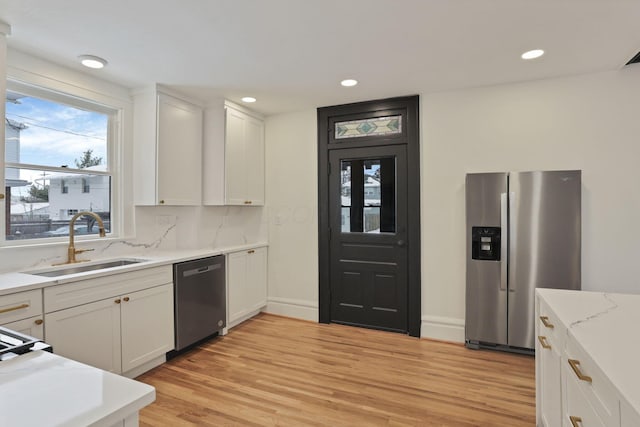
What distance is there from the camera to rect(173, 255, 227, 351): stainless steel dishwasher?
9.98 ft

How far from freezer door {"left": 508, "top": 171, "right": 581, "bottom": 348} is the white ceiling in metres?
0.98

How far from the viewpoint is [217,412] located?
7.43 ft

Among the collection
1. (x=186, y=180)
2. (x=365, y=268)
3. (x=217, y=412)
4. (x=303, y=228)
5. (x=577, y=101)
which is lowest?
(x=217, y=412)

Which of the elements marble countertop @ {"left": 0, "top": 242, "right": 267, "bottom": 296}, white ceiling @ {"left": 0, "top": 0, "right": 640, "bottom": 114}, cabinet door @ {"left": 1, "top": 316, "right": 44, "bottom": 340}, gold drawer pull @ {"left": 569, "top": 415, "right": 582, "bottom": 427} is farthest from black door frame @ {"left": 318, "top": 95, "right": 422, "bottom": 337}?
cabinet door @ {"left": 1, "top": 316, "right": 44, "bottom": 340}

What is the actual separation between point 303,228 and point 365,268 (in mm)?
888

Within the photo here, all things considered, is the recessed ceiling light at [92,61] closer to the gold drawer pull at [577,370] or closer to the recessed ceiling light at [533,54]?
the recessed ceiling light at [533,54]

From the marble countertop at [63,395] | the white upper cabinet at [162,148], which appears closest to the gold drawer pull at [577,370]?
the marble countertop at [63,395]

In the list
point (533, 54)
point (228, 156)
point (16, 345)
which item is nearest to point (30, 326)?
point (16, 345)

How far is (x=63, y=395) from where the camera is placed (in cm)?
81

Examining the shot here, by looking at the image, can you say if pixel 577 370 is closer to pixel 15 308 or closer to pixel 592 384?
pixel 592 384

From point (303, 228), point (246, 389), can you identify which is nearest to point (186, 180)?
point (303, 228)

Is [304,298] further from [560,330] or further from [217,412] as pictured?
[560,330]

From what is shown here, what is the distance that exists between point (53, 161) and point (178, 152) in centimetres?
100

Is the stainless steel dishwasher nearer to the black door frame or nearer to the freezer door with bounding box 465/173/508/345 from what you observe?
the black door frame
